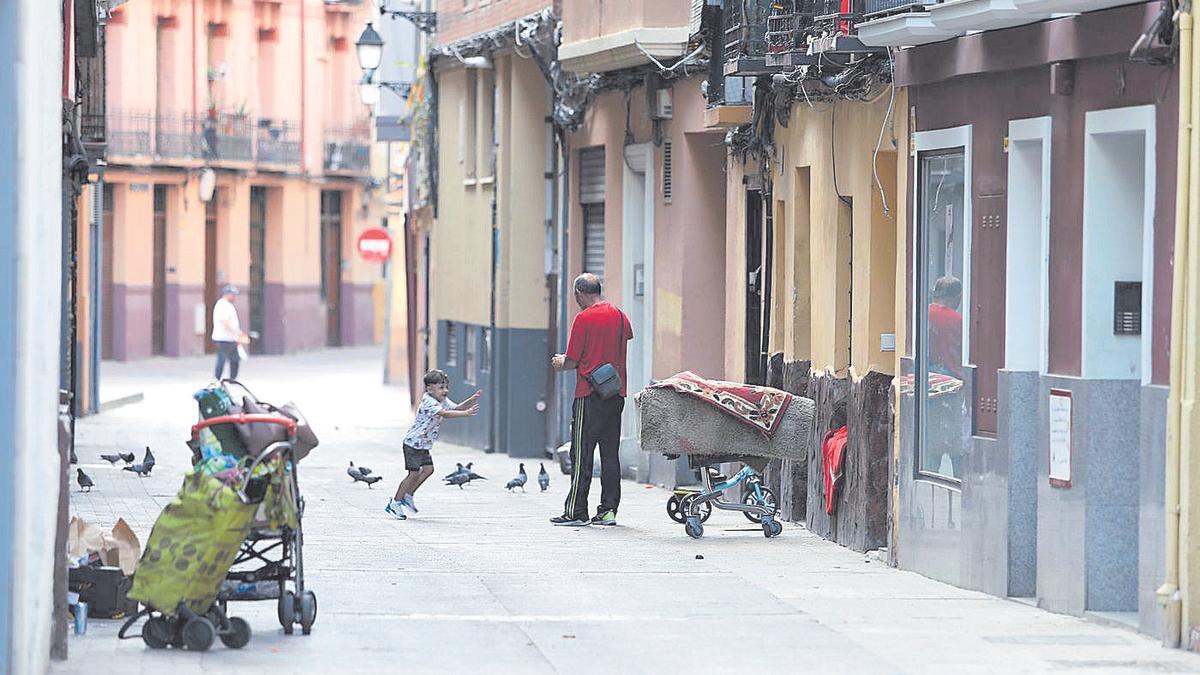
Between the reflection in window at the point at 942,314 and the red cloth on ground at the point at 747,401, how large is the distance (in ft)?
5.49

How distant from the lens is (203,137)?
57.9 metres

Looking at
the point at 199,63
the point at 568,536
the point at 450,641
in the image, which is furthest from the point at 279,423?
the point at 199,63

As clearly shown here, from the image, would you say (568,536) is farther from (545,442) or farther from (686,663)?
(545,442)

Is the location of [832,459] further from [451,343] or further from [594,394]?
[451,343]

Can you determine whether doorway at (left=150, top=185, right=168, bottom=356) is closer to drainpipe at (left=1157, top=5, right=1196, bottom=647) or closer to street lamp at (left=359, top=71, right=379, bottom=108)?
street lamp at (left=359, top=71, right=379, bottom=108)

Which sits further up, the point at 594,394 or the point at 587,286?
the point at 587,286

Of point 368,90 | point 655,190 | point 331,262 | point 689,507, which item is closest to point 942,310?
point 689,507

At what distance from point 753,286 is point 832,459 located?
3667 millimetres

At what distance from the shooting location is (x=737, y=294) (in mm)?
20375

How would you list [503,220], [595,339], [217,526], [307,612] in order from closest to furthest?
1. [217,526]
2. [307,612]
3. [595,339]
4. [503,220]

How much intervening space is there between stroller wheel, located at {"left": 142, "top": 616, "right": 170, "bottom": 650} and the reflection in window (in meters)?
5.06

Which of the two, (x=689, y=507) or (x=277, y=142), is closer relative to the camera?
(x=689, y=507)

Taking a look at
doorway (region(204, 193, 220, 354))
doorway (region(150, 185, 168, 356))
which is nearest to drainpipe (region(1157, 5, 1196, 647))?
doorway (region(150, 185, 168, 356))

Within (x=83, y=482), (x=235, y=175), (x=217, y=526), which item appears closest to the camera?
(x=217, y=526)
